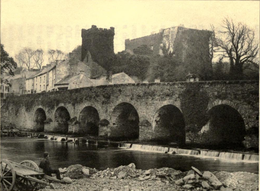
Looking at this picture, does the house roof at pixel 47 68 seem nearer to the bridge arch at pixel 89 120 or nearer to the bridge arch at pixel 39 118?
the bridge arch at pixel 39 118

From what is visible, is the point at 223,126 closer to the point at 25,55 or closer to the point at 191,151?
the point at 191,151

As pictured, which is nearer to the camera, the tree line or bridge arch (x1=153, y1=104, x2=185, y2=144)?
the tree line

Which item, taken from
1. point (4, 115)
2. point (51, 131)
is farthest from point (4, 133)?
point (4, 115)

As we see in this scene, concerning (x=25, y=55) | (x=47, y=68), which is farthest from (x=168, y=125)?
(x=47, y=68)

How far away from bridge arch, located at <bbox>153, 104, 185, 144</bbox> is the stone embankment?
9.87 meters

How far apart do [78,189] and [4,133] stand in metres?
22.3

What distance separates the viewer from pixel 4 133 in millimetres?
29969

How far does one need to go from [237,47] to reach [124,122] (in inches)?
389

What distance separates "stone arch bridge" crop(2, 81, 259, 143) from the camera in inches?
733

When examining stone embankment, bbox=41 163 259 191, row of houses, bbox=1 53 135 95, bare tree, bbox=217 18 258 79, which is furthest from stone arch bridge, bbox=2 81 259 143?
stone embankment, bbox=41 163 259 191

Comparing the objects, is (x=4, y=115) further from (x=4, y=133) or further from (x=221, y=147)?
(x=221, y=147)

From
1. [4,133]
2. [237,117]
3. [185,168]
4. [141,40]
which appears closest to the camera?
[185,168]

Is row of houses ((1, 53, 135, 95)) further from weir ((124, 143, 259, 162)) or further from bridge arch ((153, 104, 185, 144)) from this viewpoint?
weir ((124, 143, 259, 162))

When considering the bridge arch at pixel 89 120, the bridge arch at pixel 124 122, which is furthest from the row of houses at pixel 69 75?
the bridge arch at pixel 124 122
